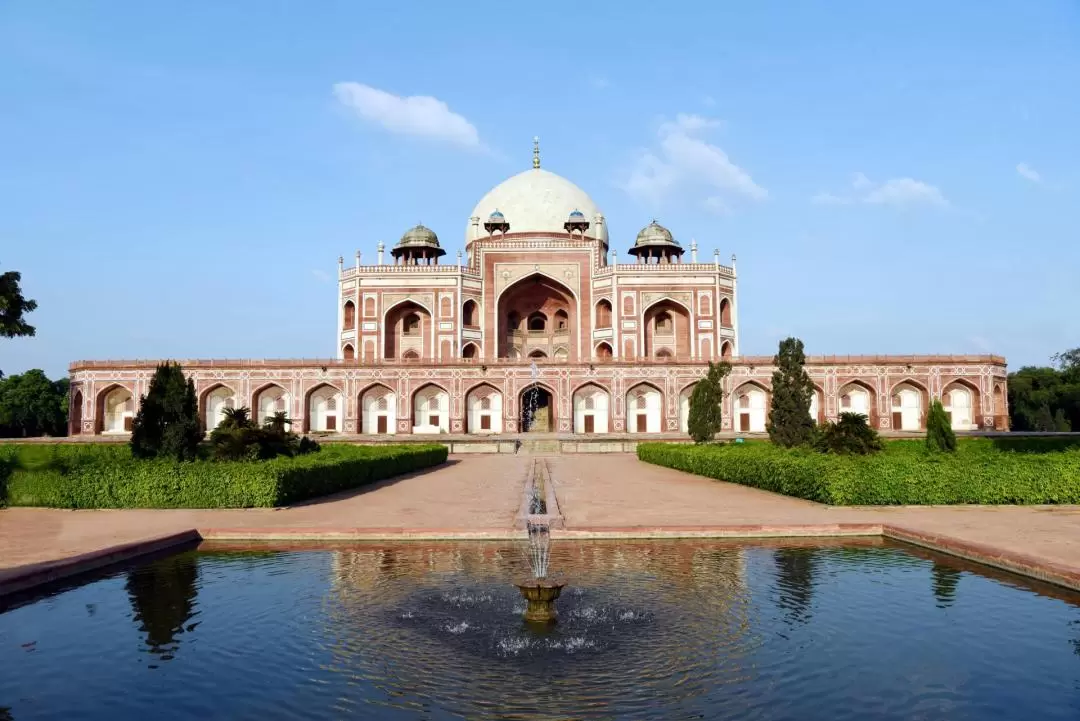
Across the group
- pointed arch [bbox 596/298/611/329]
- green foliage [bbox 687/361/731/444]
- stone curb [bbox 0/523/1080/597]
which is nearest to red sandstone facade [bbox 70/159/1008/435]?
pointed arch [bbox 596/298/611/329]

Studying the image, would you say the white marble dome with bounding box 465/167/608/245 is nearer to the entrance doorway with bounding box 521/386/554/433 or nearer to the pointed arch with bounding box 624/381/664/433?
the entrance doorway with bounding box 521/386/554/433

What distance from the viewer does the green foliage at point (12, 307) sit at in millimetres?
→ 16078

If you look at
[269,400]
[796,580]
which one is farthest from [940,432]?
[269,400]

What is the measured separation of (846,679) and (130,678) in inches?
159

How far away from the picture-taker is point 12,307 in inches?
639

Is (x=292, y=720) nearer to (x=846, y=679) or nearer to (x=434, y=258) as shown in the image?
(x=846, y=679)

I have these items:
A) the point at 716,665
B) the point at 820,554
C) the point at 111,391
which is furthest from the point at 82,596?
the point at 111,391

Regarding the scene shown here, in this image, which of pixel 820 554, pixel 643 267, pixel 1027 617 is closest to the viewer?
pixel 1027 617

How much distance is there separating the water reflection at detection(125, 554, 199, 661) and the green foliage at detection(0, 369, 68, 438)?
3881cm

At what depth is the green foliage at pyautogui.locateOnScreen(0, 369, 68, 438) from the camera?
1572 inches

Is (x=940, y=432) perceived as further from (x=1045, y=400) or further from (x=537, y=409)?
(x=1045, y=400)

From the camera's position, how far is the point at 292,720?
394 cm

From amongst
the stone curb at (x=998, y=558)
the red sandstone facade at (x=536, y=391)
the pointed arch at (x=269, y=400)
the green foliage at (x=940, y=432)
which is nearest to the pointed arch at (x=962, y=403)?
the red sandstone facade at (x=536, y=391)

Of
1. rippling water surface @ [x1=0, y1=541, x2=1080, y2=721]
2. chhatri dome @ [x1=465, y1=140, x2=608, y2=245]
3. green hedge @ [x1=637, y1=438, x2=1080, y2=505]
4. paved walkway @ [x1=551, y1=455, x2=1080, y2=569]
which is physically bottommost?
rippling water surface @ [x1=0, y1=541, x2=1080, y2=721]
